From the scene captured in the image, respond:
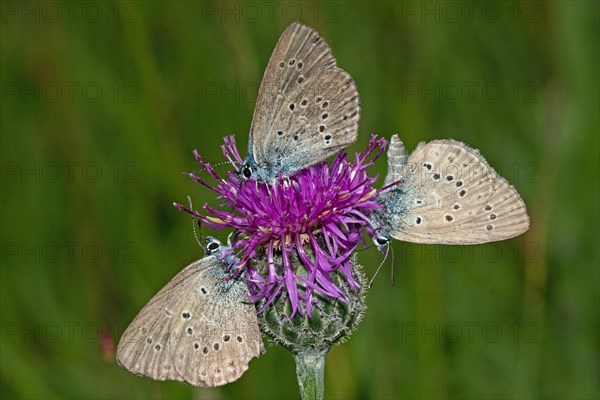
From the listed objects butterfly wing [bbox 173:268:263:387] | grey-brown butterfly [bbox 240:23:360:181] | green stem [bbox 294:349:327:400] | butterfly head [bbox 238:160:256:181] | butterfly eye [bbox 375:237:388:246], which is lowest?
green stem [bbox 294:349:327:400]

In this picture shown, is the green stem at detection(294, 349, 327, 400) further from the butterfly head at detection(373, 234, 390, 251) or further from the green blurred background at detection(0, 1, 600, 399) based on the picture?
the green blurred background at detection(0, 1, 600, 399)

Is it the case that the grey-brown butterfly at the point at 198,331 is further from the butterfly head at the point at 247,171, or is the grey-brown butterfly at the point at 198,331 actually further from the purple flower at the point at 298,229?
the butterfly head at the point at 247,171

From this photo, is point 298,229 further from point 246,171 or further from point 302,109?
point 302,109

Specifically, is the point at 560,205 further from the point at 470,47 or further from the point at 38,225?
the point at 38,225

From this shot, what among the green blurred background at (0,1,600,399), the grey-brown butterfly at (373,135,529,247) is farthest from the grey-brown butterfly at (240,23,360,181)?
the green blurred background at (0,1,600,399)

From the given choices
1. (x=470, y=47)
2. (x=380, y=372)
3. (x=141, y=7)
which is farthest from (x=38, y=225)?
(x=470, y=47)

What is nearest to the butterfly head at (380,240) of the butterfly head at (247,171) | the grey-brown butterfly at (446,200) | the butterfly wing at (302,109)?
the grey-brown butterfly at (446,200)
